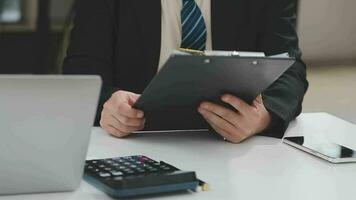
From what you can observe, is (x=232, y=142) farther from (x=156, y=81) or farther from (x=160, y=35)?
(x=160, y=35)

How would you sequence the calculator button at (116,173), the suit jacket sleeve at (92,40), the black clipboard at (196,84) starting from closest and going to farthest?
the calculator button at (116,173) < the black clipboard at (196,84) < the suit jacket sleeve at (92,40)

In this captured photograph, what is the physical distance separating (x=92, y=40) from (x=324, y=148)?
63 centimetres

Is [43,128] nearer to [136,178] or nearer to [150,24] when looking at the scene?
[136,178]

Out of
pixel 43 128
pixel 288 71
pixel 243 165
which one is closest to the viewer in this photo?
pixel 43 128

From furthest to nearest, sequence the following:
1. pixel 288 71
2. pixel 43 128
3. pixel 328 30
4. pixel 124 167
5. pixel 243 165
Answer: pixel 328 30
pixel 288 71
pixel 243 165
pixel 124 167
pixel 43 128

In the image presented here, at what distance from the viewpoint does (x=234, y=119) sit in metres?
1.25

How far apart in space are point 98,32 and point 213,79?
0.54m

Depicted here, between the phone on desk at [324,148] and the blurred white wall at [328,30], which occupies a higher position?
the phone on desk at [324,148]

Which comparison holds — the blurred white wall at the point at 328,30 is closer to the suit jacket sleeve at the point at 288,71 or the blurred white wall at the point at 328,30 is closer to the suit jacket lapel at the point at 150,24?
the suit jacket sleeve at the point at 288,71

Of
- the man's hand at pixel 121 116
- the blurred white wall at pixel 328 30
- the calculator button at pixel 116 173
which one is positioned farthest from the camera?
the blurred white wall at pixel 328 30

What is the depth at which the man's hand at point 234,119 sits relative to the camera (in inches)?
48.1

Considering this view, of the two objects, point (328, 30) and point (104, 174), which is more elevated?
point (104, 174)

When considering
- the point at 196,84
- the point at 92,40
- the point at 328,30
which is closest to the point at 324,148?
the point at 196,84

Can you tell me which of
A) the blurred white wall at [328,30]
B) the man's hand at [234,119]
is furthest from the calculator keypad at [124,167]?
the blurred white wall at [328,30]
